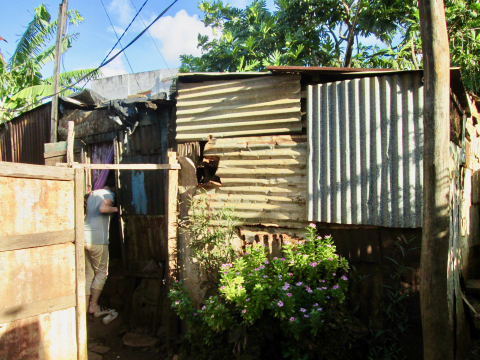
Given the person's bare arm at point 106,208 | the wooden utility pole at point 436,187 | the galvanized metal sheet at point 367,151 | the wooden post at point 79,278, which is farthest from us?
the person's bare arm at point 106,208

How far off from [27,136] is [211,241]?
21.5 feet

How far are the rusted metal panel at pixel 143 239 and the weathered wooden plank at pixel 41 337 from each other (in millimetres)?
2541

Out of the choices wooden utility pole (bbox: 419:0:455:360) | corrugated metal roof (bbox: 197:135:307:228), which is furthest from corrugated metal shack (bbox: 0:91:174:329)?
wooden utility pole (bbox: 419:0:455:360)

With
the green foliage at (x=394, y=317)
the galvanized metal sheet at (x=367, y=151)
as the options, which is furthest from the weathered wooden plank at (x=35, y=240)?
the green foliage at (x=394, y=317)

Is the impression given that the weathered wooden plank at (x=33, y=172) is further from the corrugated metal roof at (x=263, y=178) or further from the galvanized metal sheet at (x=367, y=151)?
the galvanized metal sheet at (x=367, y=151)

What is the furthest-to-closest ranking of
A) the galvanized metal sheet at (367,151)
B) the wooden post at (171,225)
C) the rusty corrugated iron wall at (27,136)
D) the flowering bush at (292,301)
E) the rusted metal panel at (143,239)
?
the rusty corrugated iron wall at (27,136) < the rusted metal panel at (143,239) < the wooden post at (171,225) < the galvanized metal sheet at (367,151) < the flowering bush at (292,301)

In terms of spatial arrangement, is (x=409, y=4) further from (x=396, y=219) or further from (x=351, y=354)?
(x=351, y=354)

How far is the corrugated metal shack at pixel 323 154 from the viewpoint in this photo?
369 centimetres

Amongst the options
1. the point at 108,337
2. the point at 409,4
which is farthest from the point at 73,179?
the point at 409,4

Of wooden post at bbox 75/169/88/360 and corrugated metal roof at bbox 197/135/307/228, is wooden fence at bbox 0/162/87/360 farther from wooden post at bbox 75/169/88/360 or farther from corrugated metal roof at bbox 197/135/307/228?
corrugated metal roof at bbox 197/135/307/228

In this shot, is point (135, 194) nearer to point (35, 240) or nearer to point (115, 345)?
point (115, 345)

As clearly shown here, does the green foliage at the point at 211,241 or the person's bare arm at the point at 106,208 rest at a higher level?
the person's bare arm at the point at 106,208

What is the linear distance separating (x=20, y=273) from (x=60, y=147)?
378 centimetres

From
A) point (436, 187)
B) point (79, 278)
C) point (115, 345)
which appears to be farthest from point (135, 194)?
point (436, 187)
